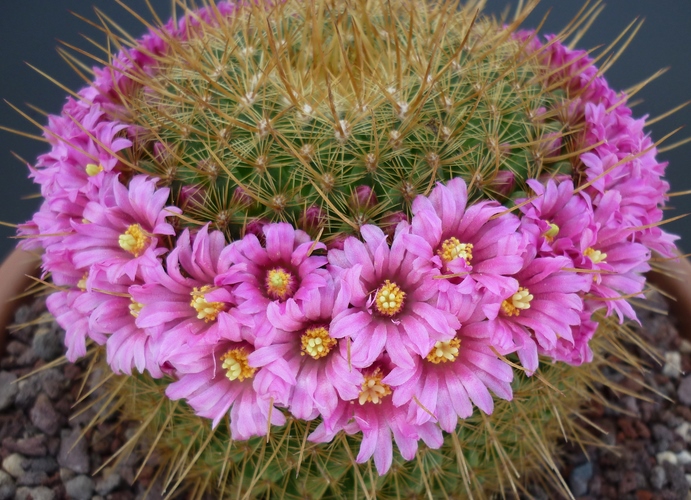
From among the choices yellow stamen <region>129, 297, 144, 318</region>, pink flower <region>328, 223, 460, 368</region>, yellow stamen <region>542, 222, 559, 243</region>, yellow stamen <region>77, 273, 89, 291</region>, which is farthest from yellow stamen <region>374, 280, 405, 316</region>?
yellow stamen <region>77, 273, 89, 291</region>

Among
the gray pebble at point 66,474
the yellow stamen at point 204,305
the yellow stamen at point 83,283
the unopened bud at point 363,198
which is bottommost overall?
the gray pebble at point 66,474

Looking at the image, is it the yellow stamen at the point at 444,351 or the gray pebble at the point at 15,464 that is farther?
the gray pebble at the point at 15,464

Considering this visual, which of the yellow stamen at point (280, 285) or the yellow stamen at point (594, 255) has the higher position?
the yellow stamen at point (594, 255)

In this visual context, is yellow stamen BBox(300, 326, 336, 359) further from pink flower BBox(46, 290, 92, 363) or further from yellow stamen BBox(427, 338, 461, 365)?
pink flower BBox(46, 290, 92, 363)

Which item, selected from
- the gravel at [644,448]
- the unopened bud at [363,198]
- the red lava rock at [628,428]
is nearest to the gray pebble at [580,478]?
the gravel at [644,448]

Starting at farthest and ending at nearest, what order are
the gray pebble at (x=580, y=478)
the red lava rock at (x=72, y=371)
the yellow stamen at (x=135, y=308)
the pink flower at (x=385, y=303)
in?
the red lava rock at (x=72, y=371), the gray pebble at (x=580, y=478), the yellow stamen at (x=135, y=308), the pink flower at (x=385, y=303)

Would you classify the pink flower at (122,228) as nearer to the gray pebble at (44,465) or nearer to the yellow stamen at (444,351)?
the yellow stamen at (444,351)

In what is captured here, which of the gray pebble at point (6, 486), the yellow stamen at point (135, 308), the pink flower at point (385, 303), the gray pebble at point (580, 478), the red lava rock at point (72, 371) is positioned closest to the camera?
the pink flower at point (385, 303)

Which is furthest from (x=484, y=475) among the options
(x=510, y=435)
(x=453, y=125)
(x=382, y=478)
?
(x=453, y=125)
